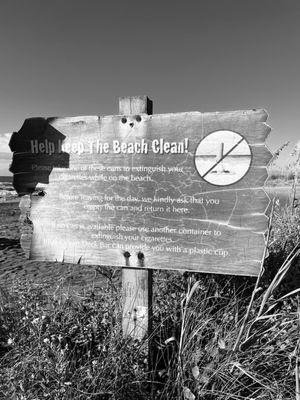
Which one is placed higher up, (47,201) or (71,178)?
(71,178)

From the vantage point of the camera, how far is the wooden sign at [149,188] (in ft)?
7.55

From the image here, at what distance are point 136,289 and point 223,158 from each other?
1143 mm

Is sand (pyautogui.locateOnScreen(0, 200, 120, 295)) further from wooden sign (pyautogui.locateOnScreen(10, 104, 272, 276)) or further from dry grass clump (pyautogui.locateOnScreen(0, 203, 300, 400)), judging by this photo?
wooden sign (pyautogui.locateOnScreen(10, 104, 272, 276))

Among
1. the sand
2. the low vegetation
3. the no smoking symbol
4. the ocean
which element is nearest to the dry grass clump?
the low vegetation

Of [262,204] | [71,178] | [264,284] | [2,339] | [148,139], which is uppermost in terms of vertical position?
[148,139]

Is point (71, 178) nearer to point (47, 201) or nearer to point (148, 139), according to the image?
point (47, 201)

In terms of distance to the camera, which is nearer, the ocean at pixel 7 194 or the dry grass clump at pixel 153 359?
the dry grass clump at pixel 153 359

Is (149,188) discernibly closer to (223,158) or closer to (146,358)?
(223,158)

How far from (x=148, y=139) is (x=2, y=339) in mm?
2041

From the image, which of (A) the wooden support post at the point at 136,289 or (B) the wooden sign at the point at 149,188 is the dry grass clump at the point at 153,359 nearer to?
(A) the wooden support post at the point at 136,289

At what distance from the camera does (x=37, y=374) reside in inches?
84.6

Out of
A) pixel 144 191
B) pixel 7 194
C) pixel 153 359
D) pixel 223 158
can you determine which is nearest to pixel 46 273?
pixel 153 359

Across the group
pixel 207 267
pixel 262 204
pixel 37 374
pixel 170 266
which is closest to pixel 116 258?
pixel 170 266

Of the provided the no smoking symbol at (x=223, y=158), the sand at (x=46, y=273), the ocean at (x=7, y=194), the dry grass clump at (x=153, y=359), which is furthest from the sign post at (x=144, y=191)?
the ocean at (x=7, y=194)
